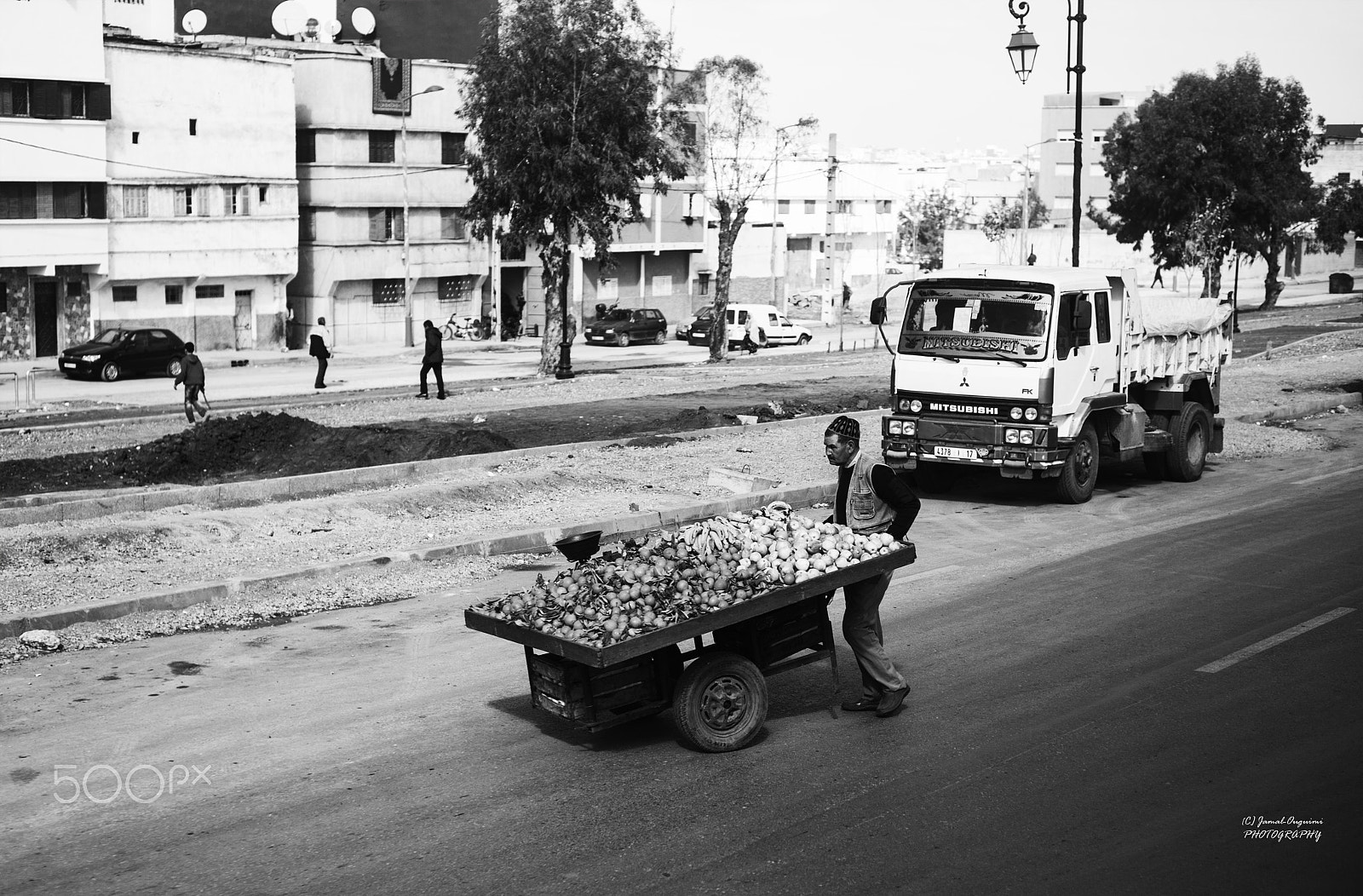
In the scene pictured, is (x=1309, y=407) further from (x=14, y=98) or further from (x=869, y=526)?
(x=14, y=98)

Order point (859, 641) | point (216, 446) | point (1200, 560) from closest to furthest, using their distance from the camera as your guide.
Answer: point (859, 641), point (1200, 560), point (216, 446)

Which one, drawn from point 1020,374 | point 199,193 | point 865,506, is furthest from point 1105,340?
point 199,193

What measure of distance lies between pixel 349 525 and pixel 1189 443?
37.3ft

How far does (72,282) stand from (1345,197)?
59.9m

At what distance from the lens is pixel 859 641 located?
29.8 ft

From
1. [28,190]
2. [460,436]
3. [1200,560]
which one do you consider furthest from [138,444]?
[28,190]

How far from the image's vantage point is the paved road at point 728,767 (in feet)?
22.5

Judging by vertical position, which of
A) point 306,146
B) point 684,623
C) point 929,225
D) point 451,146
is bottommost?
point 684,623

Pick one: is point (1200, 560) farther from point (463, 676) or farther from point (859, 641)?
point (463, 676)

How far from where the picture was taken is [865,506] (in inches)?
369

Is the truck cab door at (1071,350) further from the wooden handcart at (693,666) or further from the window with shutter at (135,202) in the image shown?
the window with shutter at (135,202)

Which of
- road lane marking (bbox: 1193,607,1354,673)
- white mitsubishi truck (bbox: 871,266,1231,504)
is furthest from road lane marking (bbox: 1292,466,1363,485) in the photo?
road lane marking (bbox: 1193,607,1354,673)

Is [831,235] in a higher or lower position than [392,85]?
lower

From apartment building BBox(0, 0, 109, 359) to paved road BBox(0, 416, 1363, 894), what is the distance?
1465 inches
